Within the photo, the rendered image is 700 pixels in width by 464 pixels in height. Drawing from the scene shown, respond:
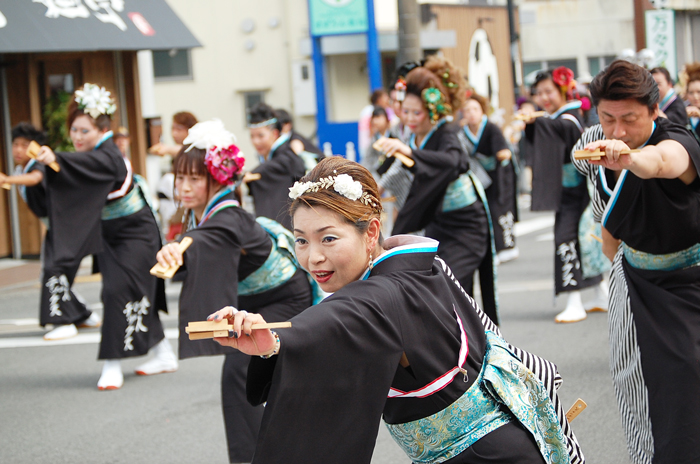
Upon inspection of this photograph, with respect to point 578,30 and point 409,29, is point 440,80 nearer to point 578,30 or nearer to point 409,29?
point 409,29

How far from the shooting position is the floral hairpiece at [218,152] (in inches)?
154

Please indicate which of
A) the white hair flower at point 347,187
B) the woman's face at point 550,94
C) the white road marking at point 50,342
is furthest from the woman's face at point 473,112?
the white hair flower at point 347,187

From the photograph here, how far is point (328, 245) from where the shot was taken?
2.12 metres

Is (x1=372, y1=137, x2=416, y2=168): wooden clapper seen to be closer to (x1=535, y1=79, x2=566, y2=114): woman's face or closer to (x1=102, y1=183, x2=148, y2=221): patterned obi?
(x1=102, y1=183, x2=148, y2=221): patterned obi

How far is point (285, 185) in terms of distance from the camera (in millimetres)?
7102

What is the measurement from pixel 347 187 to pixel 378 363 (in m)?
0.47

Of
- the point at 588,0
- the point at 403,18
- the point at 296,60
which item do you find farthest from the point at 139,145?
the point at 588,0

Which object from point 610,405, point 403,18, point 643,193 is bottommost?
point 610,405

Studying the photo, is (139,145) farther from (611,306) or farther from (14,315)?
(611,306)

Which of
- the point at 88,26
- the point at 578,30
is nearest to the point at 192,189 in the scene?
the point at 88,26

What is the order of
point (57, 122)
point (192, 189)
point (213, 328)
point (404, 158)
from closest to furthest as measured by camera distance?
1. point (213, 328)
2. point (192, 189)
3. point (404, 158)
4. point (57, 122)

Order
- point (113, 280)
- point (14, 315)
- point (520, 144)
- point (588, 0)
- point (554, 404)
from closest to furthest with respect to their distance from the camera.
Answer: point (554, 404) < point (113, 280) < point (14, 315) < point (520, 144) < point (588, 0)

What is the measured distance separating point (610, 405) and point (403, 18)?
333 inches

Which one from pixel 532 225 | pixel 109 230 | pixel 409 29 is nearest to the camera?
pixel 109 230
